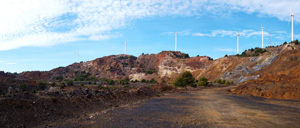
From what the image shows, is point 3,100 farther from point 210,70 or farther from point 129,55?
point 129,55

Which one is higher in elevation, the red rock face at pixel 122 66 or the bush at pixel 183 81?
the red rock face at pixel 122 66

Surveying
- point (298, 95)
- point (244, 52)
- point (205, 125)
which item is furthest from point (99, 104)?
point (244, 52)

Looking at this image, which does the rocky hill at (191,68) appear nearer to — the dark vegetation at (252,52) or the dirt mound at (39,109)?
the dark vegetation at (252,52)

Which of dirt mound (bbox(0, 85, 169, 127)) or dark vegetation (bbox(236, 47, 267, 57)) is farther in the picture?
dark vegetation (bbox(236, 47, 267, 57))

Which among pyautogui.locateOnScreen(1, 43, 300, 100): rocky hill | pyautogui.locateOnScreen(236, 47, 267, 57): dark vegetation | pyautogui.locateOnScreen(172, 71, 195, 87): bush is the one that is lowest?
pyautogui.locateOnScreen(172, 71, 195, 87): bush

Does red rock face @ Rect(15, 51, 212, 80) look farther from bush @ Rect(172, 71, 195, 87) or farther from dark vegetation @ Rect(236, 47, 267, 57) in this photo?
Answer: bush @ Rect(172, 71, 195, 87)

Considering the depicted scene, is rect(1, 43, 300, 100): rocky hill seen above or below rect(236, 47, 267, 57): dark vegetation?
below

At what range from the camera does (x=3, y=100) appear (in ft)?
27.8

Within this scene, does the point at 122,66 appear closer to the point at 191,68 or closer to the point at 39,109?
the point at 191,68

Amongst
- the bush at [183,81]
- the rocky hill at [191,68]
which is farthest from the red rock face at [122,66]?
the bush at [183,81]

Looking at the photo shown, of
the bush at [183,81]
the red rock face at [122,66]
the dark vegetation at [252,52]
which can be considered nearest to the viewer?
the bush at [183,81]

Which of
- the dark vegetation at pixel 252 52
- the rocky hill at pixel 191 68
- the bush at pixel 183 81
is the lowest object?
the bush at pixel 183 81

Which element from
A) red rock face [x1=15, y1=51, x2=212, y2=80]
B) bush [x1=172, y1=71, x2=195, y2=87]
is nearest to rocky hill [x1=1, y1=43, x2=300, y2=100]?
red rock face [x1=15, y1=51, x2=212, y2=80]

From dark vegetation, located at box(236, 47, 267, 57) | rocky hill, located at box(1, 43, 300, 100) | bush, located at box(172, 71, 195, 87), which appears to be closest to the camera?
bush, located at box(172, 71, 195, 87)
